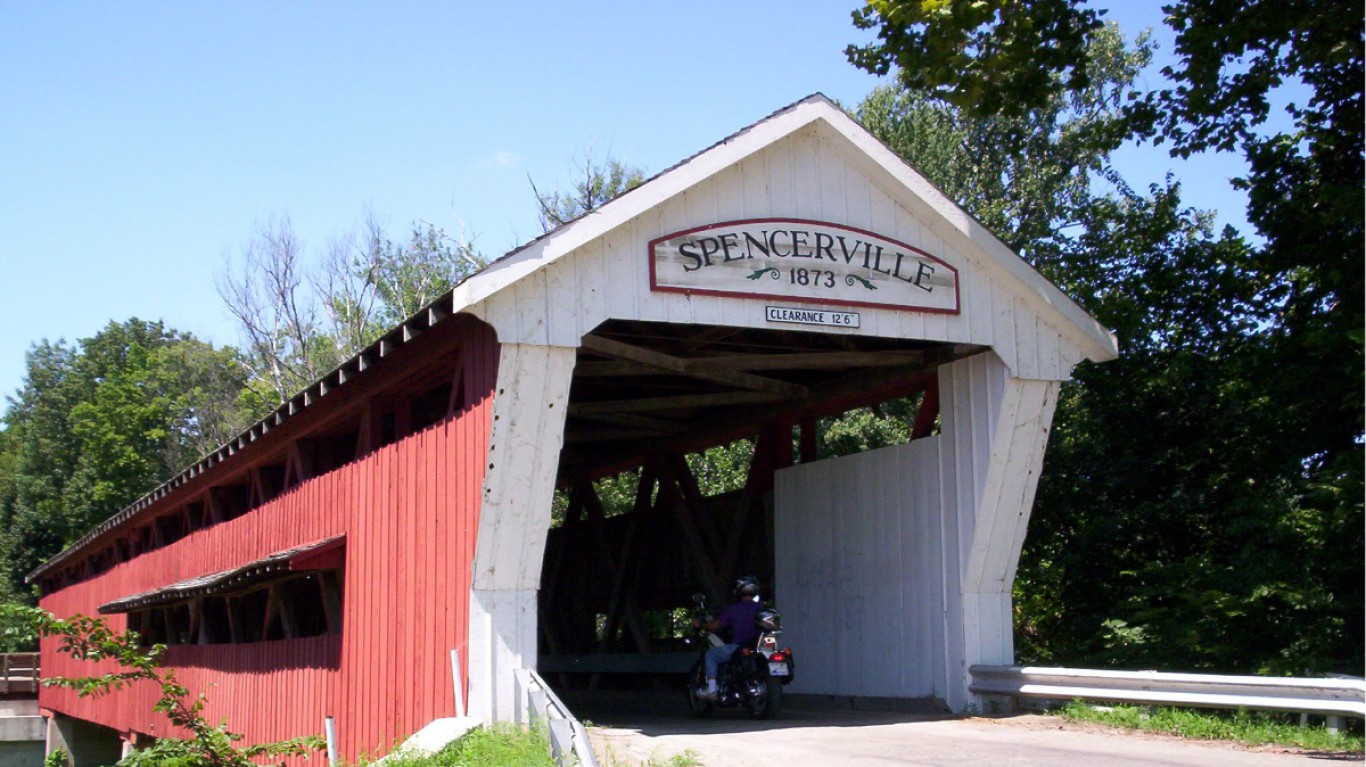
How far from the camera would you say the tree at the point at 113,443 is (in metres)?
55.1

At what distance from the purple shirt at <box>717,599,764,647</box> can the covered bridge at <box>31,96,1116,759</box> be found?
64.0 inches

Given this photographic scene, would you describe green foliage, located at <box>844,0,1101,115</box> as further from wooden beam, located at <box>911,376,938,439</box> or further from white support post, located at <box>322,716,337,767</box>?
white support post, located at <box>322,716,337,767</box>

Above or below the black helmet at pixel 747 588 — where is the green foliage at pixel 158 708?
below

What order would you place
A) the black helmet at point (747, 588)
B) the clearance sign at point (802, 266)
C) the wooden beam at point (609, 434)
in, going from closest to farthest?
the clearance sign at point (802, 266) < the black helmet at point (747, 588) < the wooden beam at point (609, 434)

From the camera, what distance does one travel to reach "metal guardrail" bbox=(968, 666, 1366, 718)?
1014 cm

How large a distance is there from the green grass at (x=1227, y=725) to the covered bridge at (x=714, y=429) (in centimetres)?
192

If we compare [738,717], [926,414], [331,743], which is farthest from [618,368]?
[331,743]

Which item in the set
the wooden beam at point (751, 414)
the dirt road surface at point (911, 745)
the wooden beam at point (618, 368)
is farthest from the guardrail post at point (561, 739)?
the wooden beam at point (751, 414)

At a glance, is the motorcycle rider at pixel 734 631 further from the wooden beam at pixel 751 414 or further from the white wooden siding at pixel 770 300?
the white wooden siding at pixel 770 300

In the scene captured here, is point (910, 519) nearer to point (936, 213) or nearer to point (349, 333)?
point (936, 213)

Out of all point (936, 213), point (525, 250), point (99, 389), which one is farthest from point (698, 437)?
point (99, 389)

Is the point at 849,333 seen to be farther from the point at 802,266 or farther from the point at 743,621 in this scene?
the point at 743,621

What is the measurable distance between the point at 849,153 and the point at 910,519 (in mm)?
3886

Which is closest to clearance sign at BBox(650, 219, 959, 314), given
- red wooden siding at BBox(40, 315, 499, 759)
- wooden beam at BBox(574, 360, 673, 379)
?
red wooden siding at BBox(40, 315, 499, 759)
